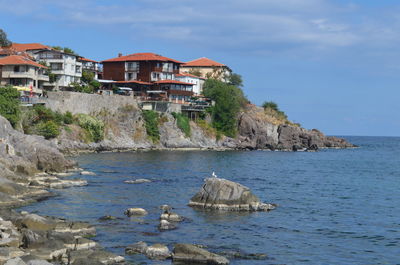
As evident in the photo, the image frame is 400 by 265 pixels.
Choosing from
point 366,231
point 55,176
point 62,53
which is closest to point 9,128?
point 55,176

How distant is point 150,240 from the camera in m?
32.9

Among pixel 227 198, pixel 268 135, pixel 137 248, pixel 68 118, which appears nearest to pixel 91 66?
pixel 68 118

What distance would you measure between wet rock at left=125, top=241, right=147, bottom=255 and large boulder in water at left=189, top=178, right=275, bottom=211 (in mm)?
13707

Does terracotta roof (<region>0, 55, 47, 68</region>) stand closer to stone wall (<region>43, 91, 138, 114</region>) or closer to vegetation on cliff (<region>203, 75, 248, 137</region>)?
stone wall (<region>43, 91, 138, 114</region>)

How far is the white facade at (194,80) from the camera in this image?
446 ft

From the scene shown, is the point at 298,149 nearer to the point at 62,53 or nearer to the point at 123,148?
the point at 123,148

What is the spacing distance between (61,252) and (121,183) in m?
30.6

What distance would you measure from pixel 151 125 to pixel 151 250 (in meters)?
83.8

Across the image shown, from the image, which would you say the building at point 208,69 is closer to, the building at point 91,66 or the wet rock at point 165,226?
the building at point 91,66

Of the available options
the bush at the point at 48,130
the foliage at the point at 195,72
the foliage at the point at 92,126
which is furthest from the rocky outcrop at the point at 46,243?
the foliage at the point at 195,72

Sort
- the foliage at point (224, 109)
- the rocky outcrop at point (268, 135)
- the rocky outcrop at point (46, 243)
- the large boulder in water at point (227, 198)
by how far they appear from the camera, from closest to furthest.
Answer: the rocky outcrop at point (46, 243) → the large boulder in water at point (227, 198) → the foliage at point (224, 109) → the rocky outcrop at point (268, 135)

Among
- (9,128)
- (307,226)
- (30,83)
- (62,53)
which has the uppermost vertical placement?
(62,53)

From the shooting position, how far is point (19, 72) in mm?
98812

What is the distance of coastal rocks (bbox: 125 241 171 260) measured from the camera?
1153 inches
